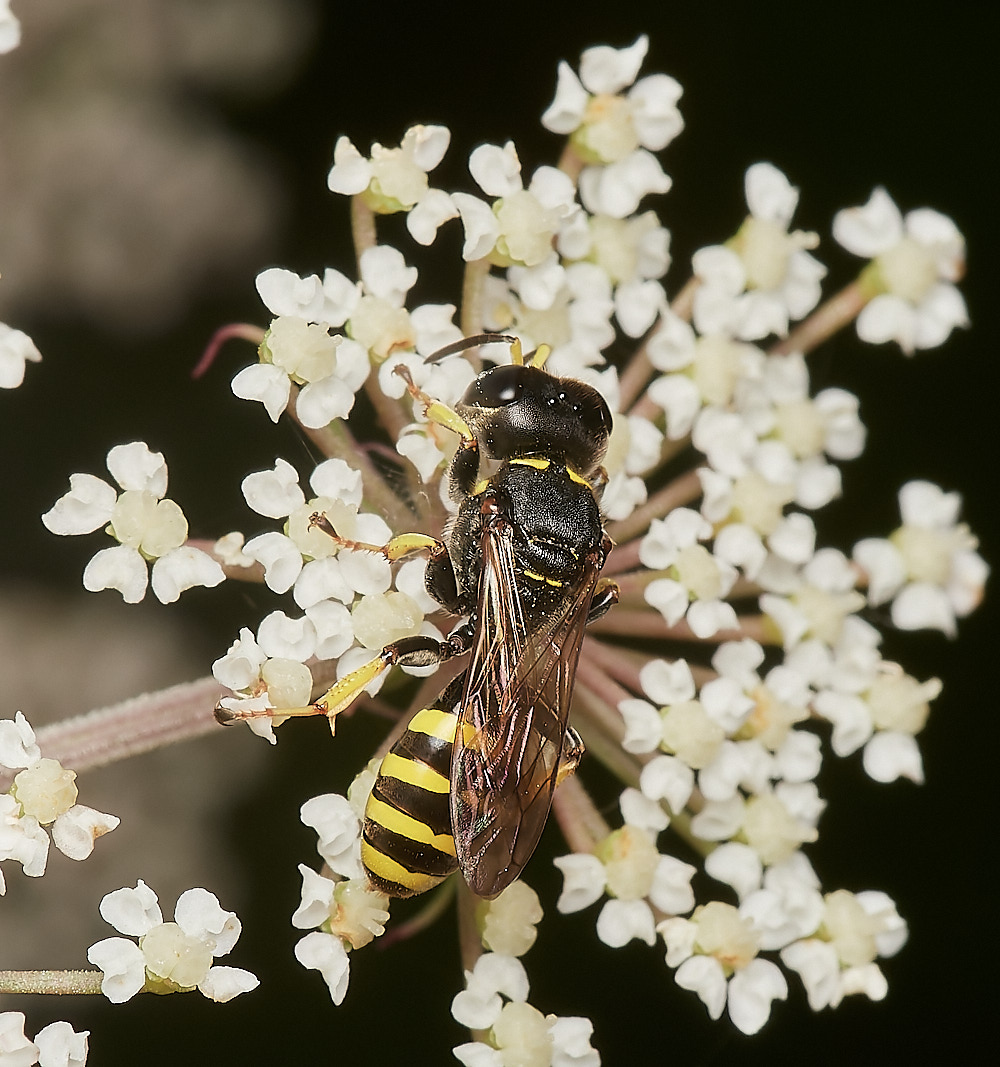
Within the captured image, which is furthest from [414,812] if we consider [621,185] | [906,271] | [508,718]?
[906,271]

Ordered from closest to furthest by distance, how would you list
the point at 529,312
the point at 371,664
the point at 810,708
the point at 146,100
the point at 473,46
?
the point at 371,664
the point at 529,312
the point at 810,708
the point at 473,46
the point at 146,100

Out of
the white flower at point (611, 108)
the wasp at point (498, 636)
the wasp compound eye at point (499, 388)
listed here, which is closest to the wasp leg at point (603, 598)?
the wasp at point (498, 636)

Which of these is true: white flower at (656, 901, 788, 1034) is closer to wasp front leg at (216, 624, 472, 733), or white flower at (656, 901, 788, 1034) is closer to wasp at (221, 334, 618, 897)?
wasp at (221, 334, 618, 897)

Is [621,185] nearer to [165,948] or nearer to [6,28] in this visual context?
[6,28]

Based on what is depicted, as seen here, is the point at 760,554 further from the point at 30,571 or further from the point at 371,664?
the point at 30,571

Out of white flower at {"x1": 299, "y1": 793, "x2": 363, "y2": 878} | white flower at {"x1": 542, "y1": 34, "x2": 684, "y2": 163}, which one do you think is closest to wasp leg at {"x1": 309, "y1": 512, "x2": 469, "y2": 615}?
white flower at {"x1": 299, "y1": 793, "x2": 363, "y2": 878}

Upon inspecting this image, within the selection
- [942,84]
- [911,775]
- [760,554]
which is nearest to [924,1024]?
[911,775]

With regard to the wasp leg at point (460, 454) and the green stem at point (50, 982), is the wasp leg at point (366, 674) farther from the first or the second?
the green stem at point (50, 982)
